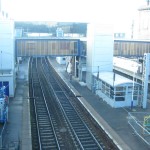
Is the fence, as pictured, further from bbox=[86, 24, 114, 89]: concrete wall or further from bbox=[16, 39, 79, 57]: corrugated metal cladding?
bbox=[16, 39, 79, 57]: corrugated metal cladding

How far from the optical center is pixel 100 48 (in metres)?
29.5

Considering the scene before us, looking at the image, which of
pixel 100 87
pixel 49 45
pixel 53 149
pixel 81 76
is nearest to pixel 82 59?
pixel 81 76

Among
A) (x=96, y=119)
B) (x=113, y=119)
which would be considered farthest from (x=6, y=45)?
(x=113, y=119)

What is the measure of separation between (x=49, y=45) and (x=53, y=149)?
63.1ft

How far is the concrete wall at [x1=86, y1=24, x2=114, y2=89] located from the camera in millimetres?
29234

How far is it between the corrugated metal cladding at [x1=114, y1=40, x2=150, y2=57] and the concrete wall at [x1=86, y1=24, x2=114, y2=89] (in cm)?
511

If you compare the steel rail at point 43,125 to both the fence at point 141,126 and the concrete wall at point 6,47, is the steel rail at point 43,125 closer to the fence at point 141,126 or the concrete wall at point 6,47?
the concrete wall at point 6,47

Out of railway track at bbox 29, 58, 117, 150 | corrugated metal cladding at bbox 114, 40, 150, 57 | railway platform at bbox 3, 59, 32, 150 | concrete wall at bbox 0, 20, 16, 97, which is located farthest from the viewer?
corrugated metal cladding at bbox 114, 40, 150, 57

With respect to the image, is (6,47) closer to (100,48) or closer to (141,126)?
(100,48)

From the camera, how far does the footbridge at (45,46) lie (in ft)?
105

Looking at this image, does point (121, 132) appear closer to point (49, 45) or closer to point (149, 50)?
point (49, 45)

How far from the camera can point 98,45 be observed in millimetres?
29422

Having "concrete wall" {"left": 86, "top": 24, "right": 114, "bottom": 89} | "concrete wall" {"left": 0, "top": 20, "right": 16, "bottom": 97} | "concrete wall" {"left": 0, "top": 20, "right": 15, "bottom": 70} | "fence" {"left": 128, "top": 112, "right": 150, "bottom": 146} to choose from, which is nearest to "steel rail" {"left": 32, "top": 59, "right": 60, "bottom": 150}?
"concrete wall" {"left": 0, "top": 20, "right": 16, "bottom": 97}

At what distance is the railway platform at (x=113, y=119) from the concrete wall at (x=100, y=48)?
267 centimetres
